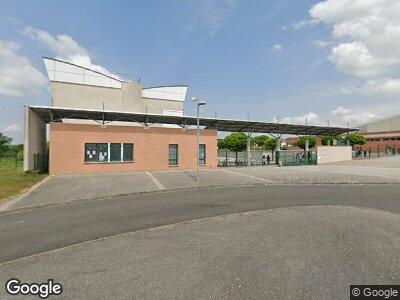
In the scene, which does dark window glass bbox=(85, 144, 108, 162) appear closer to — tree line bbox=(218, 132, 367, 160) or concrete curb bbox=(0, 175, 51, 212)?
concrete curb bbox=(0, 175, 51, 212)

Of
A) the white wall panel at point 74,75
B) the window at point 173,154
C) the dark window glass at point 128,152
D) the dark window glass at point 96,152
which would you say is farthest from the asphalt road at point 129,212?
the white wall panel at point 74,75

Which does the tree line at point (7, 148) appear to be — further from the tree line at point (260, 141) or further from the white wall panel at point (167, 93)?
the tree line at point (260, 141)

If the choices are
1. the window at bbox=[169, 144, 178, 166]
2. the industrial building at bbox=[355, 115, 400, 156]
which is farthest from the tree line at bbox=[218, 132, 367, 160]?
the industrial building at bbox=[355, 115, 400, 156]

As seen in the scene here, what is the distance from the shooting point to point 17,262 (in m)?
5.64

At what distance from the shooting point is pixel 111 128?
2403 cm

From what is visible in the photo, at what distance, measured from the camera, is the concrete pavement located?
4441mm

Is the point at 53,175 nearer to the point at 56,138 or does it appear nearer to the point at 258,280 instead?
the point at 56,138

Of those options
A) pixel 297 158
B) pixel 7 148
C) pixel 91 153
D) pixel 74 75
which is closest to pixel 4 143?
pixel 7 148

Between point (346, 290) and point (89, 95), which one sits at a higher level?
point (89, 95)

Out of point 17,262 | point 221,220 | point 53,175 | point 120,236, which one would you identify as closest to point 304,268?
point 221,220

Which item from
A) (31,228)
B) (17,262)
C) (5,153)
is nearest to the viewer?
(17,262)

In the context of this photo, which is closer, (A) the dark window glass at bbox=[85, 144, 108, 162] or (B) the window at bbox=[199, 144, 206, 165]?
(A) the dark window glass at bbox=[85, 144, 108, 162]

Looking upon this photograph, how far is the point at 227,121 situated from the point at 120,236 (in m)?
23.0

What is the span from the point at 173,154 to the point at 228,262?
21577 millimetres
